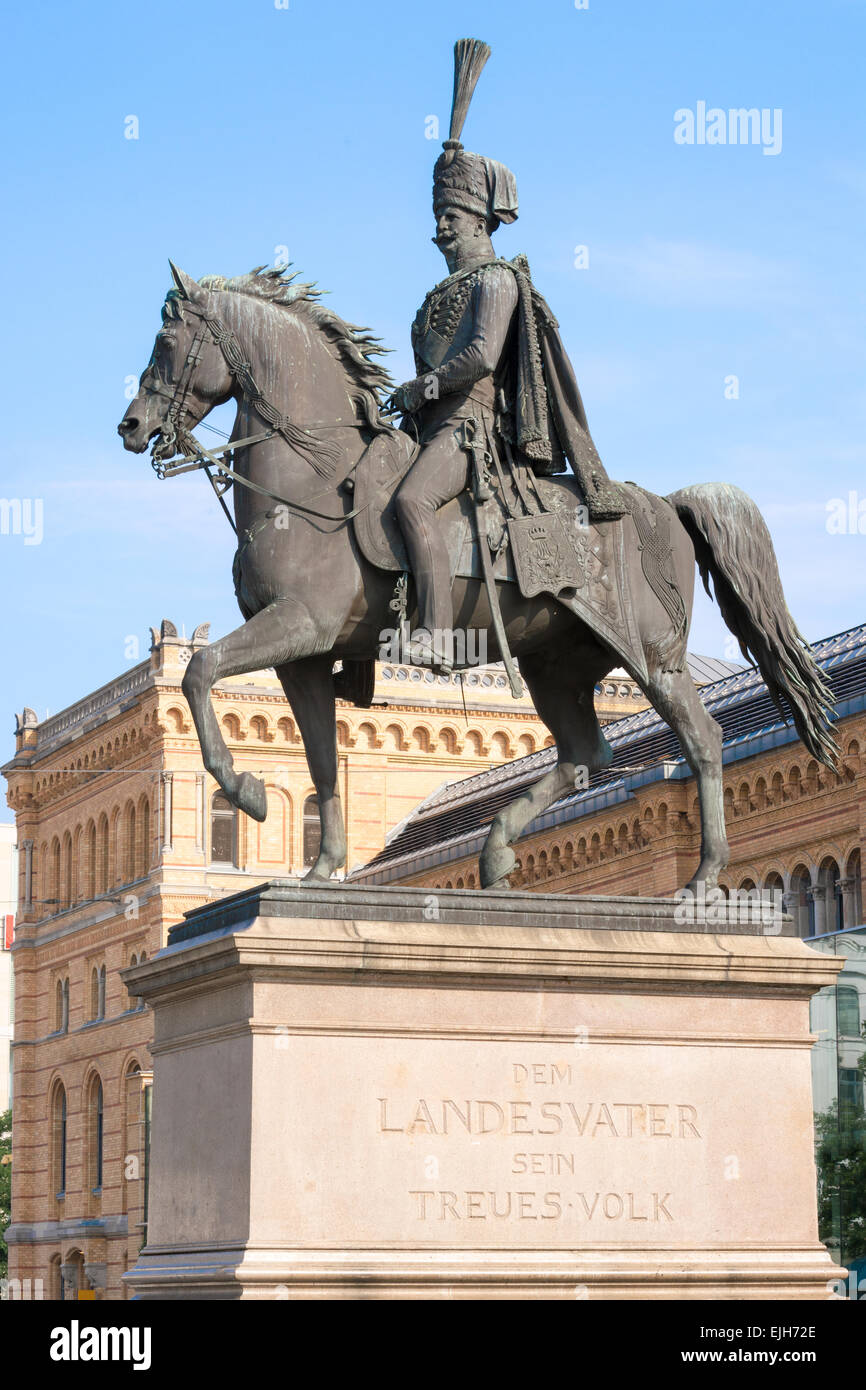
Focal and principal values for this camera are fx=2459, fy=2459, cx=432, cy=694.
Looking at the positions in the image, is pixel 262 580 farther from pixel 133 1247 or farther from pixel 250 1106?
pixel 133 1247

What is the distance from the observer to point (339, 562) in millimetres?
12672

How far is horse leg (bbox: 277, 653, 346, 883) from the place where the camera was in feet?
42.9

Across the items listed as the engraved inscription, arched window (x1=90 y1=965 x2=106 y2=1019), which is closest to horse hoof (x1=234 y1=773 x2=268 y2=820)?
the engraved inscription

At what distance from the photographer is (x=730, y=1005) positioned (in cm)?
1256

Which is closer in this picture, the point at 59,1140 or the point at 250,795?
the point at 250,795

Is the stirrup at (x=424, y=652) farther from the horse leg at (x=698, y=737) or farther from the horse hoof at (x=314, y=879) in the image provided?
the horse leg at (x=698, y=737)

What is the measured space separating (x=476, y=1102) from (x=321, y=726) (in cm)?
234

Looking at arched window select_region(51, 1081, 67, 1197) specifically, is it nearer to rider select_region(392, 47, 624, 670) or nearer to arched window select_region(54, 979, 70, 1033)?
arched window select_region(54, 979, 70, 1033)

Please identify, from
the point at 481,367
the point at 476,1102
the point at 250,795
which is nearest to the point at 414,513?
the point at 481,367

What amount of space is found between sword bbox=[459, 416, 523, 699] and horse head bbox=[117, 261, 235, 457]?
4.27 ft

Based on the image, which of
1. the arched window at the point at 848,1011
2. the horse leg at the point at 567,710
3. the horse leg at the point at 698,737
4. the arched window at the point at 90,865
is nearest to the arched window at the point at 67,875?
the arched window at the point at 90,865

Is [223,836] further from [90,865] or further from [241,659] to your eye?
[241,659]

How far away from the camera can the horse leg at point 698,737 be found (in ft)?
44.3
